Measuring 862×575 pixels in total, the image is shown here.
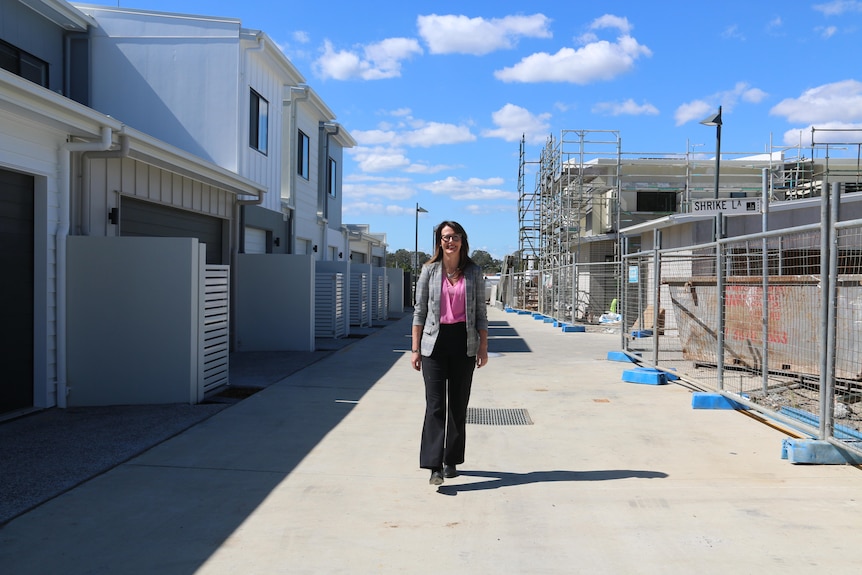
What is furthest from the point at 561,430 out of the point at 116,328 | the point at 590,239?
the point at 590,239

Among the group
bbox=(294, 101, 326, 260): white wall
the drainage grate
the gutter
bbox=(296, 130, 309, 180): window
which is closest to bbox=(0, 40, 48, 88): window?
the gutter

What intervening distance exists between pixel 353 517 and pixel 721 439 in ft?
12.0

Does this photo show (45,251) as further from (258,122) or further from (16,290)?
(258,122)

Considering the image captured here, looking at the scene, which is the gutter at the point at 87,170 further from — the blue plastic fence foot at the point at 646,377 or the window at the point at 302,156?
the window at the point at 302,156

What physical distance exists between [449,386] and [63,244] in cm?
477

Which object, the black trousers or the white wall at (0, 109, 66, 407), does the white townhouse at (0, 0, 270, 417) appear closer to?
the white wall at (0, 109, 66, 407)

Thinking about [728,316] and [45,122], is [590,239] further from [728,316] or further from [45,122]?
[45,122]

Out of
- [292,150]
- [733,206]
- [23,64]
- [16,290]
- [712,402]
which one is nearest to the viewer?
[16,290]

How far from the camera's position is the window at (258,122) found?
14.1 m

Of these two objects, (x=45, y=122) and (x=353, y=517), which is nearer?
(x=353, y=517)

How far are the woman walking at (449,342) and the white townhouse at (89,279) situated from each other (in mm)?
3696

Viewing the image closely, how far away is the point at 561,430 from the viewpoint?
6945mm

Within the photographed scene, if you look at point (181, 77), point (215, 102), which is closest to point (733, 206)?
point (215, 102)

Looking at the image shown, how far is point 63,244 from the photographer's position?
25.0ft
